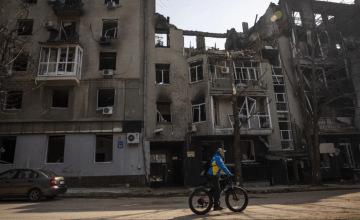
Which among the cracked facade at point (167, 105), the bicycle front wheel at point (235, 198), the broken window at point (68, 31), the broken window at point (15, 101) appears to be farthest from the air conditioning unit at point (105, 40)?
the bicycle front wheel at point (235, 198)

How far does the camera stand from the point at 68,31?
20.1 m

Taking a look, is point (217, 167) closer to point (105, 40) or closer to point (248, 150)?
point (248, 150)

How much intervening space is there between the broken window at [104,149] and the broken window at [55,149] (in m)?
2.52

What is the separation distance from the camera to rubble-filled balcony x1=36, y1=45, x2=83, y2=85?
57.0 ft

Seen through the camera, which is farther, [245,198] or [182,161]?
[182,161]

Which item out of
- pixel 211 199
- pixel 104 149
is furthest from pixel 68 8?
pixel 211 199

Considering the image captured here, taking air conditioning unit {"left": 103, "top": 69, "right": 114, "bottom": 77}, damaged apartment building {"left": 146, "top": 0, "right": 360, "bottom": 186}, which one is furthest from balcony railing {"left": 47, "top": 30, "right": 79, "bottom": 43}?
damaged apartment building {"left": 146, "top": 0, "right": 360, "bottom": 186}

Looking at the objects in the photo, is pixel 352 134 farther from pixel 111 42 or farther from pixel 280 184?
pixel 111 42

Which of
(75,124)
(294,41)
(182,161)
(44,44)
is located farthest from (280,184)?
(44,44)

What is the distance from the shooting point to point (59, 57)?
711 inches

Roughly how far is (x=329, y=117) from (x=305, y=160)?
577 cm

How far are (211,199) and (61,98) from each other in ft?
53.1

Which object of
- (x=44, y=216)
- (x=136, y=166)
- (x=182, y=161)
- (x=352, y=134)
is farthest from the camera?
(x=352, y=134)

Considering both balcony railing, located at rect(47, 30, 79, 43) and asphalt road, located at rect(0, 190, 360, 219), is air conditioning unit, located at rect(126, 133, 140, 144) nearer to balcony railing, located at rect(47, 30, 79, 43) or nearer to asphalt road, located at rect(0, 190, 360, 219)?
asphalt road, located at rect(0, 190, 360, 219)
